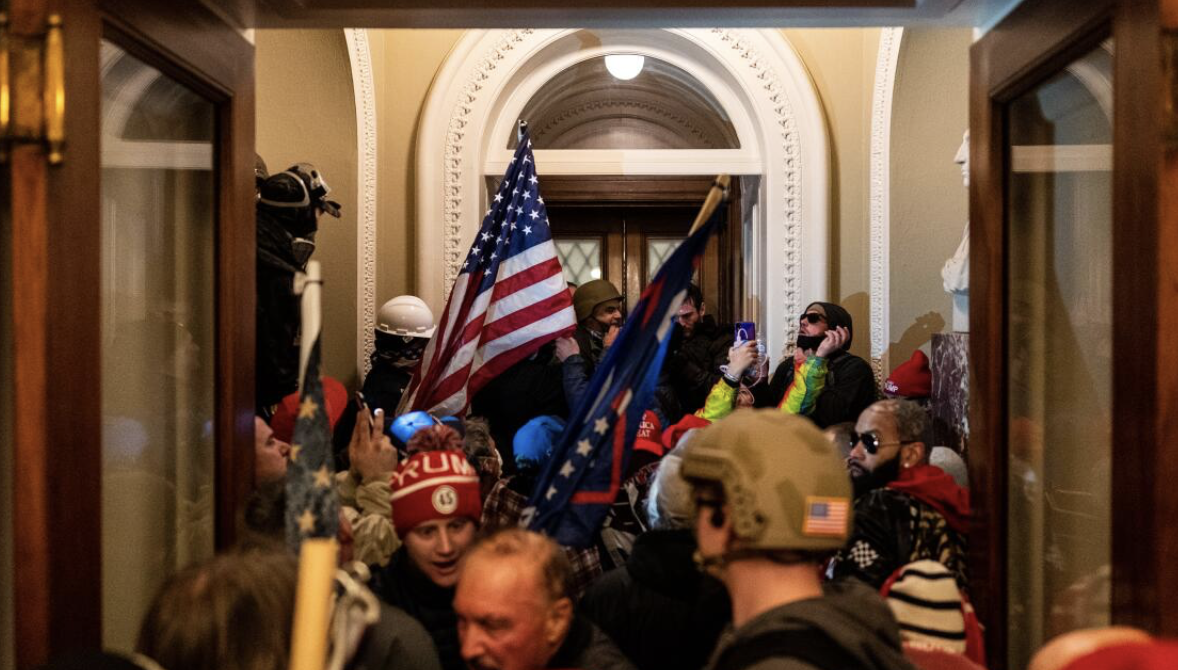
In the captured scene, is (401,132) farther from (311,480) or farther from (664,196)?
(311,480)

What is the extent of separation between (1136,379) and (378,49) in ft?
17.4

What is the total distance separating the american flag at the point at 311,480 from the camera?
1887 millimetres

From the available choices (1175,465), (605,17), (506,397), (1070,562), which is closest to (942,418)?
(506,397)

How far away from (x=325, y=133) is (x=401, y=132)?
0.90 meters

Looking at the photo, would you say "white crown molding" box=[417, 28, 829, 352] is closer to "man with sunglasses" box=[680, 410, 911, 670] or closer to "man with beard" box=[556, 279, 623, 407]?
"man with beard" box=[556, 279, 623, 407]

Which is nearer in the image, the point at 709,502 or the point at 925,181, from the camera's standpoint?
the point at 709,502

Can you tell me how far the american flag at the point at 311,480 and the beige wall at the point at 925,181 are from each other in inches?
168

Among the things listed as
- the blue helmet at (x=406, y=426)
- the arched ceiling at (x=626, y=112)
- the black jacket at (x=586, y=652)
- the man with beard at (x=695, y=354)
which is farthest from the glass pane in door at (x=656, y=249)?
the black jacket at (x=586, y=652)

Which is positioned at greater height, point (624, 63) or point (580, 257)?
point (624, 63)

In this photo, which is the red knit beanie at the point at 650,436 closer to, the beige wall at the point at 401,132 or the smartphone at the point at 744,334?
the smartphone at the point at 744,334

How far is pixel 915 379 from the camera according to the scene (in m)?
5.05

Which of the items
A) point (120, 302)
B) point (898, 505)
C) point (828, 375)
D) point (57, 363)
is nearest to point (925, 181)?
point (828, 375)

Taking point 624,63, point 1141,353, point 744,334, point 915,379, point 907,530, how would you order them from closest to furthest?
point 1141,353 < point 907,530 < point 915,379 < point 744,334 < point 624,63

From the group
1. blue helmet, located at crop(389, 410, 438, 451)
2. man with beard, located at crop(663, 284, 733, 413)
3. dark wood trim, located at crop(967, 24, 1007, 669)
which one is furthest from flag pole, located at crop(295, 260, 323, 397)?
man with beard, located at crop(663, 284, 733, 413)
